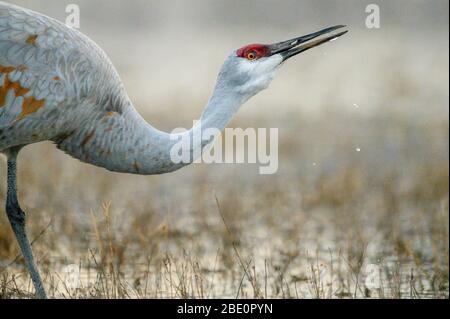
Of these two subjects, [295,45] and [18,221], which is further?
[18,221]

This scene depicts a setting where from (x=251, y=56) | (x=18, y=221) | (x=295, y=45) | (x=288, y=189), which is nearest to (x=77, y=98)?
(x=18, y=221)

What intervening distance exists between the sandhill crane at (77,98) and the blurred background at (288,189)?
0.39m

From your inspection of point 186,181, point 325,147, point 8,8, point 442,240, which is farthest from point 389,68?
point 8,8

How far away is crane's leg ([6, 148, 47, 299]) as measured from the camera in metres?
6.19

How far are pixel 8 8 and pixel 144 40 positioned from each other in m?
13.8

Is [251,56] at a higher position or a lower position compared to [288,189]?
higher

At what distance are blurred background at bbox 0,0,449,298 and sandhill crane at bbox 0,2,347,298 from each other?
1.28 ft

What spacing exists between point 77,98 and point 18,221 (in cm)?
88

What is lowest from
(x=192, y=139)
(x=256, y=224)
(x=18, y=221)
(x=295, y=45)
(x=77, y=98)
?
(x=18, y=221)

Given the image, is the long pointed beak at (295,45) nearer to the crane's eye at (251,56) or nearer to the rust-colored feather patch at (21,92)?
the crane's eye at (251,56)

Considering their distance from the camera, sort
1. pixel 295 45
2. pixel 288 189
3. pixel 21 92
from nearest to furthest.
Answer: pixel 21 92 < pixel 295 45 < pixel 288 189

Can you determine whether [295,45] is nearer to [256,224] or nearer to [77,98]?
[77,98]

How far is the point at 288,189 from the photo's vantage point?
10234 mm

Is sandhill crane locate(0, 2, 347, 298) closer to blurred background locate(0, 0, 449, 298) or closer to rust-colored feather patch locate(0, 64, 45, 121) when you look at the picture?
rust-colored feather patch locate(0, 64, 45, 121)
